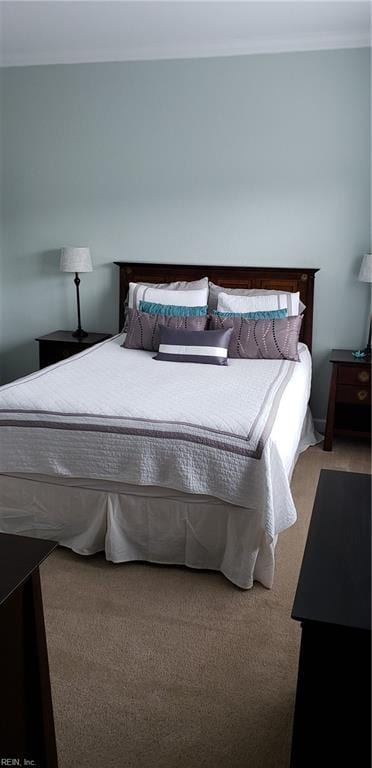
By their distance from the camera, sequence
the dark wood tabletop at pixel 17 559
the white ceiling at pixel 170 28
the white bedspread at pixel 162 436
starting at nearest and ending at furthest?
the dark wood tabletop at pixel 17 559, the white bedspread at pixel 162 436, the white ceiling at pixel 170 28

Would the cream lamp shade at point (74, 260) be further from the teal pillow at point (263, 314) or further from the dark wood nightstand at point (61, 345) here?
the teal pillow at point (263, 314)

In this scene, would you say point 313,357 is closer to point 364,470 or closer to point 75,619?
point 364,470

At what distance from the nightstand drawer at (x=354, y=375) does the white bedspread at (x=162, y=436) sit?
981mm

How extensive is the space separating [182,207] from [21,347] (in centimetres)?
177

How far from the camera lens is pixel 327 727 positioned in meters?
1.09

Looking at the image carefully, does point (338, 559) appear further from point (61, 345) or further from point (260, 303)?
point (61, 345)

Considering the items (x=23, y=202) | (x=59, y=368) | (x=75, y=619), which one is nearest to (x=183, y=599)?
(x=75, y=619)

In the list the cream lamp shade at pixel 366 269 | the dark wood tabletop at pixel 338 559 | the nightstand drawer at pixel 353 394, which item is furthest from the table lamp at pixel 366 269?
the dark wood tabletop at pixel 338 559

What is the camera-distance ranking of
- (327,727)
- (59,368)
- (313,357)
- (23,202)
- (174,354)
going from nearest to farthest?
(327,727) → (59,368) → (174,354) → (313,357) → (23,202)

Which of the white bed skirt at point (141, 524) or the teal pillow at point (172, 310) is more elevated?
the teal pillow at point (172, 310)

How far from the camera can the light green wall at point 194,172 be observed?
389cm

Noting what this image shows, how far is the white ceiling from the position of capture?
131 inches

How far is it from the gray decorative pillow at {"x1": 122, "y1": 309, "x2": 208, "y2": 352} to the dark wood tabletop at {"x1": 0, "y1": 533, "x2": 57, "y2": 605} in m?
2.55

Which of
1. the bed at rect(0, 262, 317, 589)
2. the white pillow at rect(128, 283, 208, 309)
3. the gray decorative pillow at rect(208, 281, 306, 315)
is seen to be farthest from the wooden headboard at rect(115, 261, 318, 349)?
the bed at rect(0, 262, 317, 589)
